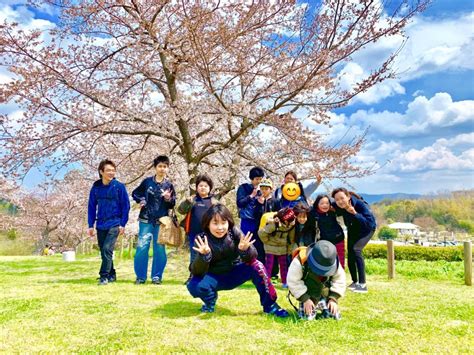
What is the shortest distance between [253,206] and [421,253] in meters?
11.1

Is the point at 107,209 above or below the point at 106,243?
above

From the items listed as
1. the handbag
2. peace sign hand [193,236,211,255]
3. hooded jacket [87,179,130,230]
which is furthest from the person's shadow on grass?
hooded jacket [87,179,130,230]

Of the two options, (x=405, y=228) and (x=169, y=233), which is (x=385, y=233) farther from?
(x=169, y=233)

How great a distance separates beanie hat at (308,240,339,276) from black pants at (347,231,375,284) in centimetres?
190

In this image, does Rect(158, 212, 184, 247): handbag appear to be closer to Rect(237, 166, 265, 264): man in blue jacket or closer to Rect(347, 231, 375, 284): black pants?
Rect(237, 166, 265, 264): man in blue jacket

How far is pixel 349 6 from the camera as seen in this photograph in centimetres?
742

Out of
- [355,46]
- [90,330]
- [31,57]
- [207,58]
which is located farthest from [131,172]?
[90,330]

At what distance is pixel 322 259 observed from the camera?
10.7 feet

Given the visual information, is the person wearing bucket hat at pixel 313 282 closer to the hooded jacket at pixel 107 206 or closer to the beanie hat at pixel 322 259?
the beanie hat at pixel 322 259

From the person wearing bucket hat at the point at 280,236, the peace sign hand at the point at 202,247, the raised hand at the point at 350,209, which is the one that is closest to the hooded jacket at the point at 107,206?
the person wearing bucket hat at the point at 280,236

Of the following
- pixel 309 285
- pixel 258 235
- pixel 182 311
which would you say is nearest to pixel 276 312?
pixel 309 285

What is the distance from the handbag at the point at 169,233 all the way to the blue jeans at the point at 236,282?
6.43 feet

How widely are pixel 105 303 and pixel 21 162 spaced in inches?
236

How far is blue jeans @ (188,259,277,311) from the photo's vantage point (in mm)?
3619
